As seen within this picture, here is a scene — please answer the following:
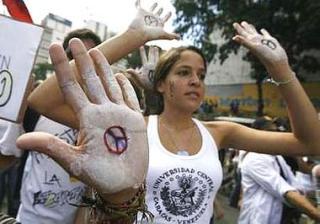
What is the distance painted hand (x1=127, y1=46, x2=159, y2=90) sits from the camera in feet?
8.27

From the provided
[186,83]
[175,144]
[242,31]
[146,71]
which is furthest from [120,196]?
[146,71]

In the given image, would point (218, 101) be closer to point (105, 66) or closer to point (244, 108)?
point (244, 108)

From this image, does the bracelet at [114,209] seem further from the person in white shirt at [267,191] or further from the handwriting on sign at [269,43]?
the person in white shirt at [267,191]

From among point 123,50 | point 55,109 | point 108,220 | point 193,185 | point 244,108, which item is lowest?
point 108,220

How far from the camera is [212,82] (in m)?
27.5

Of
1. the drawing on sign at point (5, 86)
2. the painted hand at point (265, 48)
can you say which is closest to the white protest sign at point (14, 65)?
the drawing on sign at point (5, 86)

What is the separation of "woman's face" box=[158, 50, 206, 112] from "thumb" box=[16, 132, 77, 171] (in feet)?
3.19

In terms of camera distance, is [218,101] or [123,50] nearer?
[123,50]

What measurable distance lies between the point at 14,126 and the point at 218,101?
81.5 feet

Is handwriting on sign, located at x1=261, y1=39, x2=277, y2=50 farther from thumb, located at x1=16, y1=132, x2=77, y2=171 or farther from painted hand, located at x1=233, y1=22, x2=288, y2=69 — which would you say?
thumb, located at x1=16, y1=132, x2=77, y2=171

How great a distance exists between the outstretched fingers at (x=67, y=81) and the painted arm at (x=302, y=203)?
2248 mm

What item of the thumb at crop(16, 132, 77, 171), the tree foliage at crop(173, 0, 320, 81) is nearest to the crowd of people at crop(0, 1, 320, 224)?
the thumb at crop(16, 132, 77, 171)

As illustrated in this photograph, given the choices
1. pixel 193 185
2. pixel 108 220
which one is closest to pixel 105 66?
pixel 108 220

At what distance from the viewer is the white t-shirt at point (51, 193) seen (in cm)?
211
